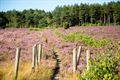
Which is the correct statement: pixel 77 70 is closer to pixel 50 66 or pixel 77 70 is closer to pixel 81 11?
pixel 50 66

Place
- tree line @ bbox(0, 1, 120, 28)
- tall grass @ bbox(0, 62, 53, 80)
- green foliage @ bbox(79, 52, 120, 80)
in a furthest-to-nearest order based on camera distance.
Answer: tree line @ bbox(0, 1, 120, 28) → tall grass @ bbox(0, 62, 53, 80) → green foliage @ bbox(79, 52, 120, 80)

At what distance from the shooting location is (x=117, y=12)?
435 feet

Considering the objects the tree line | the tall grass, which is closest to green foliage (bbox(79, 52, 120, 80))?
the tall grass

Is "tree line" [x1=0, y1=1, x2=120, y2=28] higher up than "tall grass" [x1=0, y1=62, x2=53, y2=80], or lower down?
higher up

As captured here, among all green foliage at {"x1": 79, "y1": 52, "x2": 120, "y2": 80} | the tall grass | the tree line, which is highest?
the tree line

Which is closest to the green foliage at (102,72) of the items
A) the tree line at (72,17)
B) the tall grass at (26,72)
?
the tall grass at (26,72)

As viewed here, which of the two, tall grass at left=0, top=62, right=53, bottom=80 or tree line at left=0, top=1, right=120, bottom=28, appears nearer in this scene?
tall grass at left=0, top=62, right=53, bottom=80

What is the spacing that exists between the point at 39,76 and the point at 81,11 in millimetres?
121609

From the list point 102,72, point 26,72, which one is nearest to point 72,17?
point 26,72

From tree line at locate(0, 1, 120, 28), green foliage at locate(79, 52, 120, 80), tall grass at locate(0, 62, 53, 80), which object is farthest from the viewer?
tree line at locate(0, 1, 120, 28)

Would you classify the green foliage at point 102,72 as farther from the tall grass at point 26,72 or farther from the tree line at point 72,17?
the tree line at point 72,17

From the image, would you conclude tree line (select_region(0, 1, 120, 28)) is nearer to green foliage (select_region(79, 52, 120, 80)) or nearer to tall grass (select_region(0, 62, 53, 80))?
tall grass (select_region(0, 62, 53, 80))

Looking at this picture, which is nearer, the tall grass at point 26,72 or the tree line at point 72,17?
the tall grass at point 26,72

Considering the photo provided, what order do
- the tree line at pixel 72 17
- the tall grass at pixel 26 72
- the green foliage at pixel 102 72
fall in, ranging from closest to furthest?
the green foliage at pixel 102 72, the tall grass at pixel 26 72, the tree line at pixel 72 17
